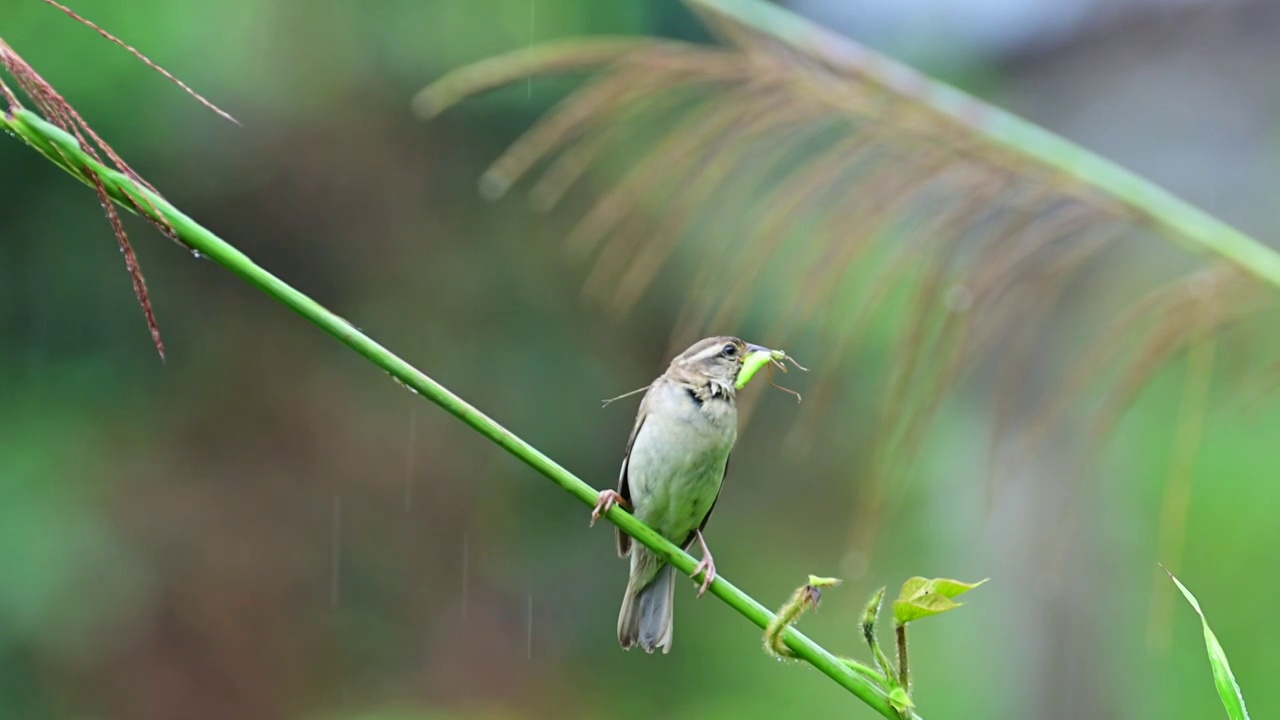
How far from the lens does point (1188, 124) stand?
665 cm

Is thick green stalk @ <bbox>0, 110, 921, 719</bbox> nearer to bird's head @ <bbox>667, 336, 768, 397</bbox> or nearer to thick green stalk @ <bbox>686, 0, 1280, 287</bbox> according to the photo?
thick green stalk @ <bbox>686, 0, 1280, 287</bbox>

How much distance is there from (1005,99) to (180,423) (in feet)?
16.7

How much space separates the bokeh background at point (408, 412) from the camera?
6.30 meters

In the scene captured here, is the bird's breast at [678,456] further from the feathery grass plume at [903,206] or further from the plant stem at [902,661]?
the plant stem at [902,661]

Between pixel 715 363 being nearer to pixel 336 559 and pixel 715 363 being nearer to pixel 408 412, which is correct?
pixel 408 412

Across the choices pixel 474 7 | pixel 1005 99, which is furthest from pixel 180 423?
pixel 1005 99

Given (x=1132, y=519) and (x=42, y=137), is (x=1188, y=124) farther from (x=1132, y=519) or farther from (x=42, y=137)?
(x=42, y=137)

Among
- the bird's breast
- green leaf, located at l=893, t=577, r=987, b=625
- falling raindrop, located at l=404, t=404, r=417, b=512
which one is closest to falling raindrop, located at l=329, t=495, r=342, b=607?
falling raindrop, located at l=404, t=404, r=417, b=512

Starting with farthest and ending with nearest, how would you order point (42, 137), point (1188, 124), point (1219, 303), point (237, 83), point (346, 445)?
point (346, 445), point (1188, 124), point (237, 83), point (1219, 303), point (42, 137)

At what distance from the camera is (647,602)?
3.12 metres

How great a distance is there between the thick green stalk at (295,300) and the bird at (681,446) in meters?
1.53

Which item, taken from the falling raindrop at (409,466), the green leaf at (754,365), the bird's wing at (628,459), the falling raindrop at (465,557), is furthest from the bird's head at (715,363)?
the falling raindrop at (465,557)

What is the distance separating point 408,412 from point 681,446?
4.87 metres

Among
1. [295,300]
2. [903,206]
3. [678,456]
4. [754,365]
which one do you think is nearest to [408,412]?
[678,456]
